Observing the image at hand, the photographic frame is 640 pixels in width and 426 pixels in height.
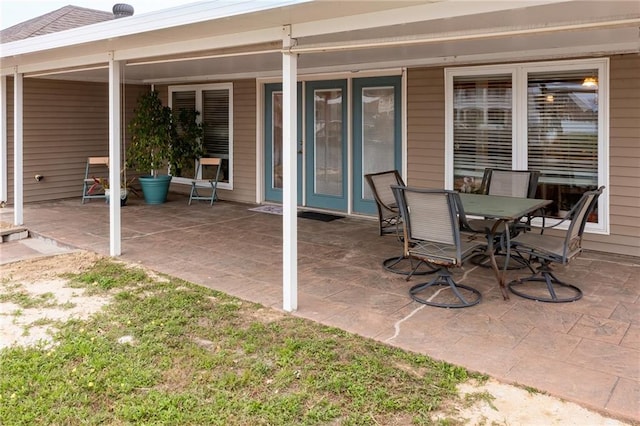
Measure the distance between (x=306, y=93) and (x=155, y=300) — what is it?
473 centimetres

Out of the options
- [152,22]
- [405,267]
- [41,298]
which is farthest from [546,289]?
[41,298]

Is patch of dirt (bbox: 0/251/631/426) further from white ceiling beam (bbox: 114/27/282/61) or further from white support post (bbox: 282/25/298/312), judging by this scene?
white ceiling beam (bbox: 114/27/282/61)

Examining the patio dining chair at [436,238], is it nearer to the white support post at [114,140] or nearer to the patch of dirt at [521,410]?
the patch of dirt at [521,410]

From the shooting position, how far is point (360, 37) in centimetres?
456

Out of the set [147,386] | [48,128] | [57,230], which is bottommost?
[147,386]

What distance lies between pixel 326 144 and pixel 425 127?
171cm

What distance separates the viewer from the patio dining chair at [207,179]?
28.6 ft

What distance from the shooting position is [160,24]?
13.4ft

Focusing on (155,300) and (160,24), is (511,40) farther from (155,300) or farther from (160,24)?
(155,300)

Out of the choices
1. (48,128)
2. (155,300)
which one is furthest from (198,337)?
(48,128)

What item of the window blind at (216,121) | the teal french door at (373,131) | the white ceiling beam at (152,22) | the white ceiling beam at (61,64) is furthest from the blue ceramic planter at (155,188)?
the teal french door at (373,131)

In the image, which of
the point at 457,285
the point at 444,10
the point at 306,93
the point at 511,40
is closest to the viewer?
the point at 444,10

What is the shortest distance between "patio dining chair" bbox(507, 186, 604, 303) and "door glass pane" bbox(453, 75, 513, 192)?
2060 millimetres

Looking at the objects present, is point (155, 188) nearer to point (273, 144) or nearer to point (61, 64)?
point (273, 144)
